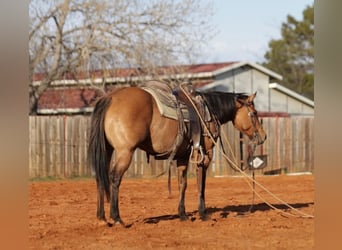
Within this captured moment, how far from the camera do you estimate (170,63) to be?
1884 cm

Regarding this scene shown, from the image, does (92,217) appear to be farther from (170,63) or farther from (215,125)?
(170,63)

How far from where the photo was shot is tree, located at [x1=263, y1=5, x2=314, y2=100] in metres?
26.0

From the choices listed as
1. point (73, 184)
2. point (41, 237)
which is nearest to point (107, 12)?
point (73, 184)

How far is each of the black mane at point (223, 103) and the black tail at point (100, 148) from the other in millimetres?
1628

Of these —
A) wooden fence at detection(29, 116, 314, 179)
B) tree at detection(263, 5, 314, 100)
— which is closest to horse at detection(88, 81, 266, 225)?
wooden fence at detection(29, 116, 314, 179)

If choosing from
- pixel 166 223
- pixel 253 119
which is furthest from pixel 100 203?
pixel 253 119

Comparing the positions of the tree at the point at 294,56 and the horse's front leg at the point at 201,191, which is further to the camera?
the tree at the point at 294,56

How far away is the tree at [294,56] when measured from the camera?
26.0 meters

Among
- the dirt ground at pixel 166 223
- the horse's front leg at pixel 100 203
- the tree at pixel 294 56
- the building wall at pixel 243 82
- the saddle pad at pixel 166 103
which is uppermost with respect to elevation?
the tree at pixel 294 56

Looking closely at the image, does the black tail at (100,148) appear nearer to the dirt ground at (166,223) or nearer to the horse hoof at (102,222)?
the horse hoof at (102,222)

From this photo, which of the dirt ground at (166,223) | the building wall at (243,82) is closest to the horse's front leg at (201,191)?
the dirt ground at (166,223)

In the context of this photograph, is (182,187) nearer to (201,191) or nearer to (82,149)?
(201,191)

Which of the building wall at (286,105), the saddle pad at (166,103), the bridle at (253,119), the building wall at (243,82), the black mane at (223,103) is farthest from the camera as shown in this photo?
the building wall at (286,105)

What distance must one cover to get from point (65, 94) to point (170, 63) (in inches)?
182
